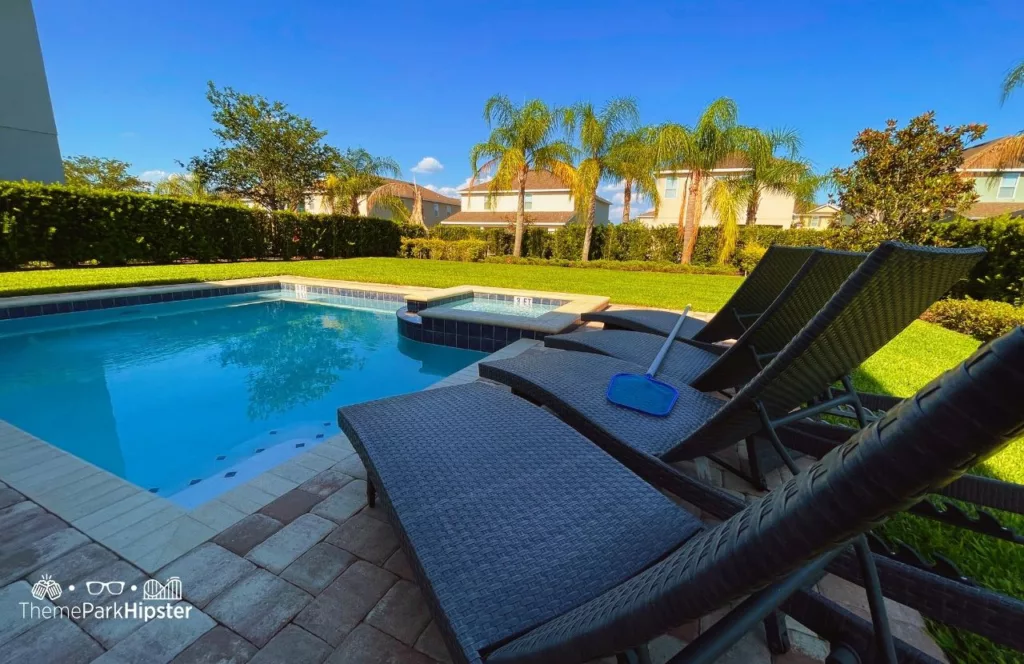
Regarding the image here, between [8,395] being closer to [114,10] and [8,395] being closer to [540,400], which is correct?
[540,400]

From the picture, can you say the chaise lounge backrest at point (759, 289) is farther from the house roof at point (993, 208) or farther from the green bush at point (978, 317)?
the house roof at point (993, 208)

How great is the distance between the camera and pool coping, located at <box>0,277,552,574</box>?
2.00 metres

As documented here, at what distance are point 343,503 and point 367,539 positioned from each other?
1.13ft

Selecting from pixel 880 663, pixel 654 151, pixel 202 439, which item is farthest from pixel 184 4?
pixel 880 663

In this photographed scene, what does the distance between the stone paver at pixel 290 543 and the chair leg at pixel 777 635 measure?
1874 millimetres

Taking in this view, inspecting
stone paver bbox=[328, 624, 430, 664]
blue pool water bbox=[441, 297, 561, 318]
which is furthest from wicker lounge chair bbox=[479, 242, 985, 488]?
blue pool water bbox=[441, 297, 561, 318]

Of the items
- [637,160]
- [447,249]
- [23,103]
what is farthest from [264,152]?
[637,160]

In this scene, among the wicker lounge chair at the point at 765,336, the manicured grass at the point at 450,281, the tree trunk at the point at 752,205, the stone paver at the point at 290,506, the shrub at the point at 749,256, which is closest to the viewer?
the stone paver at the point at 290,506

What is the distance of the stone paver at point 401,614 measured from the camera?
158 cm

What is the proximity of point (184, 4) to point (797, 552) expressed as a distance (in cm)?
2667

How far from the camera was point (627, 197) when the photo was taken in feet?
63.7

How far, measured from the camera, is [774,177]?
1880 cm
